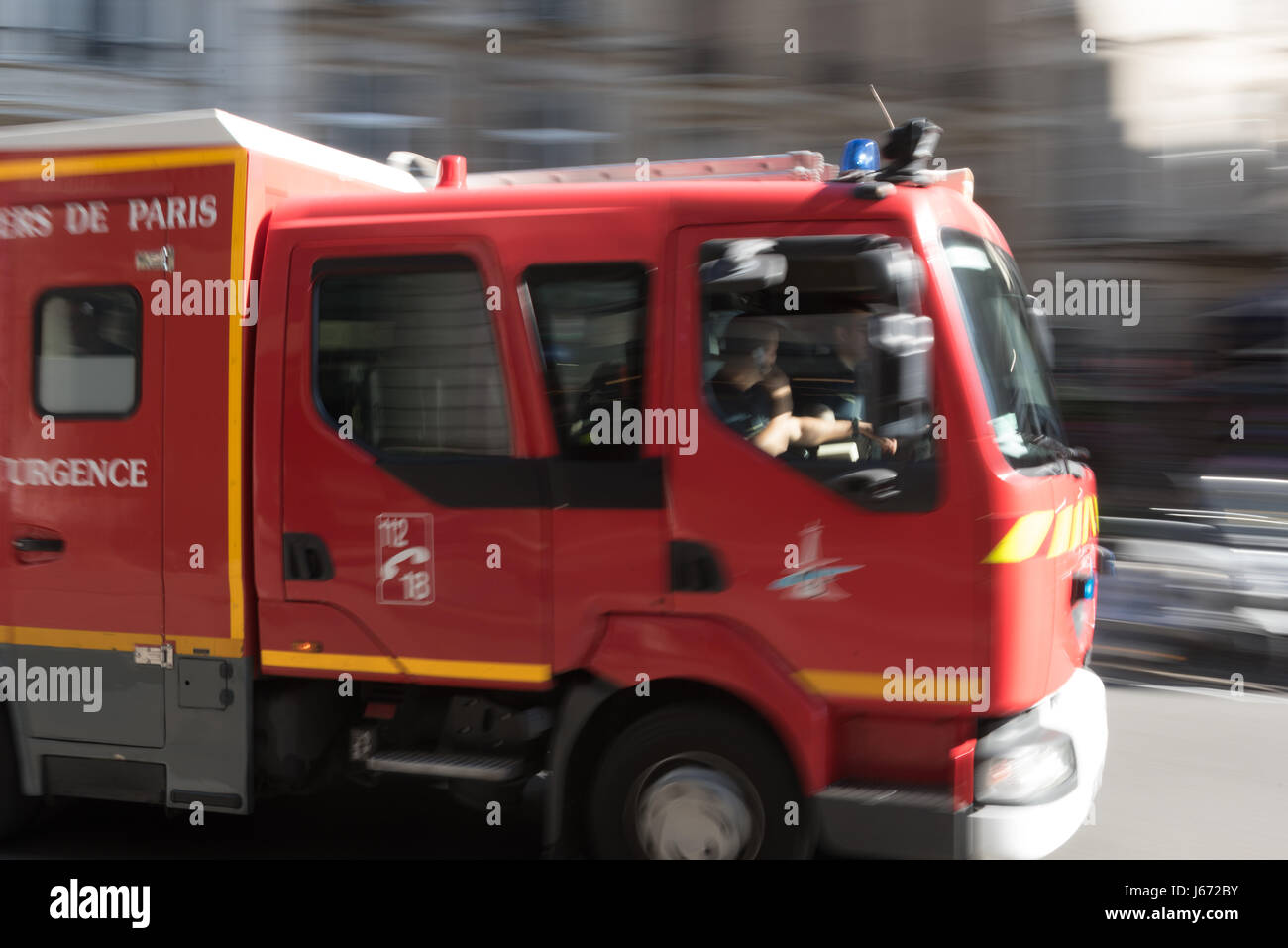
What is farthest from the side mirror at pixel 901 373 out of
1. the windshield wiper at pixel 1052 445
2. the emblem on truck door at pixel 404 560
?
the emblem on truck door at pixel 404 560

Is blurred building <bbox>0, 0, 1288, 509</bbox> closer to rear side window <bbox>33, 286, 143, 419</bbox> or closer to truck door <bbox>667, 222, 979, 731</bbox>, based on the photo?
rear side window <bbox>33, 286, 143, 419</bbox>

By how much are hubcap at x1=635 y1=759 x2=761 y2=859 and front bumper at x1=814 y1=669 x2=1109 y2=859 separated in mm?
256

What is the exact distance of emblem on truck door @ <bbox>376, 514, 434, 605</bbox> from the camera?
4.20 meters

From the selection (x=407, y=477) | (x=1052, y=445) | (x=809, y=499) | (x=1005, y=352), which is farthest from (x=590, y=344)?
(x=1052, y=445)

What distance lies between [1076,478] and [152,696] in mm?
3345

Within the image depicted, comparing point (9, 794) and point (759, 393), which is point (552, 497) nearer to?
point (759, 393)

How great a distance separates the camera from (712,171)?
4469 mm

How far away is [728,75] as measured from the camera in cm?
1666

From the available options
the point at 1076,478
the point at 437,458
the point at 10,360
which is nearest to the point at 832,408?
the point at 1076,478

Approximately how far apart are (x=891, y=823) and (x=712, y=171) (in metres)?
2.29

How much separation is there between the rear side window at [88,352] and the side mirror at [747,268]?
211 centimetres

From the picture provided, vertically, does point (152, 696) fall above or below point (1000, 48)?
below
